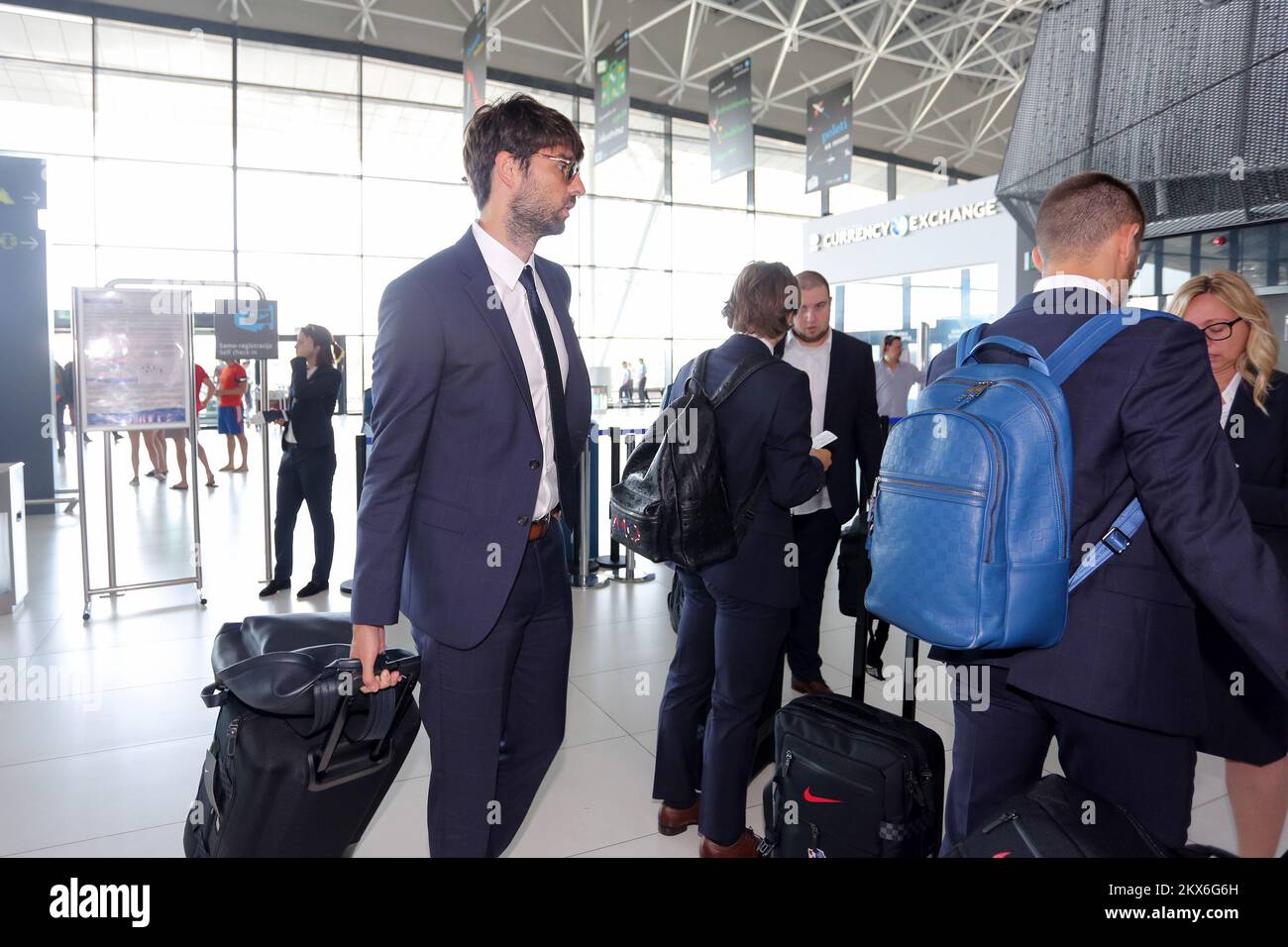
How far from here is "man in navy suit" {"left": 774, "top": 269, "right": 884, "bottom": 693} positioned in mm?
3486

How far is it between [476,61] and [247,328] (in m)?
4.25

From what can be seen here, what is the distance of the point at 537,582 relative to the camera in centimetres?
176

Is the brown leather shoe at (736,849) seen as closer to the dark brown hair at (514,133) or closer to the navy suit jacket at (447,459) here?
the navy suit jacket at (447,459)

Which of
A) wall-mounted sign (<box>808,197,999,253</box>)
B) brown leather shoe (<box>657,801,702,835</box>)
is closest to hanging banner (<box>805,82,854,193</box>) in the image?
wall-mounted sign (<box>808,197,999,253</box>)

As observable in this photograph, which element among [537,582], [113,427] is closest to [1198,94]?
[537,582]

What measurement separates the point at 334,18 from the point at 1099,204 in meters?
17.2

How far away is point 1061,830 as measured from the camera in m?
1.25

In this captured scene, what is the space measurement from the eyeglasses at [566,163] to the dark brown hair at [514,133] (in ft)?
0.05

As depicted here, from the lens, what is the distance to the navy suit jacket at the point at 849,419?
349 centimetres

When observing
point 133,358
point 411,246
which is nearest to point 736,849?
point 133,358

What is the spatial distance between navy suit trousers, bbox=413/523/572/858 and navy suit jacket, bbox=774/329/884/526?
190 centimetres

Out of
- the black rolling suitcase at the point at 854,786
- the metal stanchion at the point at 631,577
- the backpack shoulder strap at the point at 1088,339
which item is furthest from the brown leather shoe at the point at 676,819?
the metal stanchion at the point at 631,577

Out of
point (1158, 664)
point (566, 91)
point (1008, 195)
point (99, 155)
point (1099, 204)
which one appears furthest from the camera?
point (566, 91)
